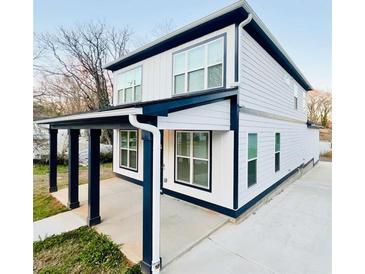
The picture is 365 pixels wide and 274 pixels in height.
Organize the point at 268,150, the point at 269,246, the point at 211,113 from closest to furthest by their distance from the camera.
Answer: the point at 269,246, the point at 211,113, the point at 268,150

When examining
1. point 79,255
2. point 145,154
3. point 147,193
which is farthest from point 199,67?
point 79,255

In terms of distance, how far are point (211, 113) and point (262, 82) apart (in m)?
3.10

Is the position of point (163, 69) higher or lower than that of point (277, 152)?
higher

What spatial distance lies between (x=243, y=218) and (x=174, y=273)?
2687 millimetres

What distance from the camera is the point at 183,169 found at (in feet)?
21.2

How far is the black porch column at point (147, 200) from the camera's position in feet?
A: 10.8

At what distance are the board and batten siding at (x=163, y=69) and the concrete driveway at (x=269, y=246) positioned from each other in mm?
3524

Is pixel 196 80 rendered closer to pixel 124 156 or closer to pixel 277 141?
pixel 277 141

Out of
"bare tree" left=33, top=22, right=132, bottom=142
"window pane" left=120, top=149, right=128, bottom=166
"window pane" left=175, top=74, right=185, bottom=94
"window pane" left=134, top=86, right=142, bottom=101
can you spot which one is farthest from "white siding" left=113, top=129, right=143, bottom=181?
"bare tree" left=33, top=22, right=132, bottom=142

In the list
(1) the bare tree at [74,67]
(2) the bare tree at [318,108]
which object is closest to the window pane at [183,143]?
(1) the bare tree at [74,67]

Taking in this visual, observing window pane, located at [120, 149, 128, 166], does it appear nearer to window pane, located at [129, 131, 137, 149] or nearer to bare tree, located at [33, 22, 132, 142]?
window pane, located at [129, 131, 137, 149]

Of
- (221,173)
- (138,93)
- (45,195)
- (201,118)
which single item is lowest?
(45,195)

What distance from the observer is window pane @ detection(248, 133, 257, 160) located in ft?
19.7
